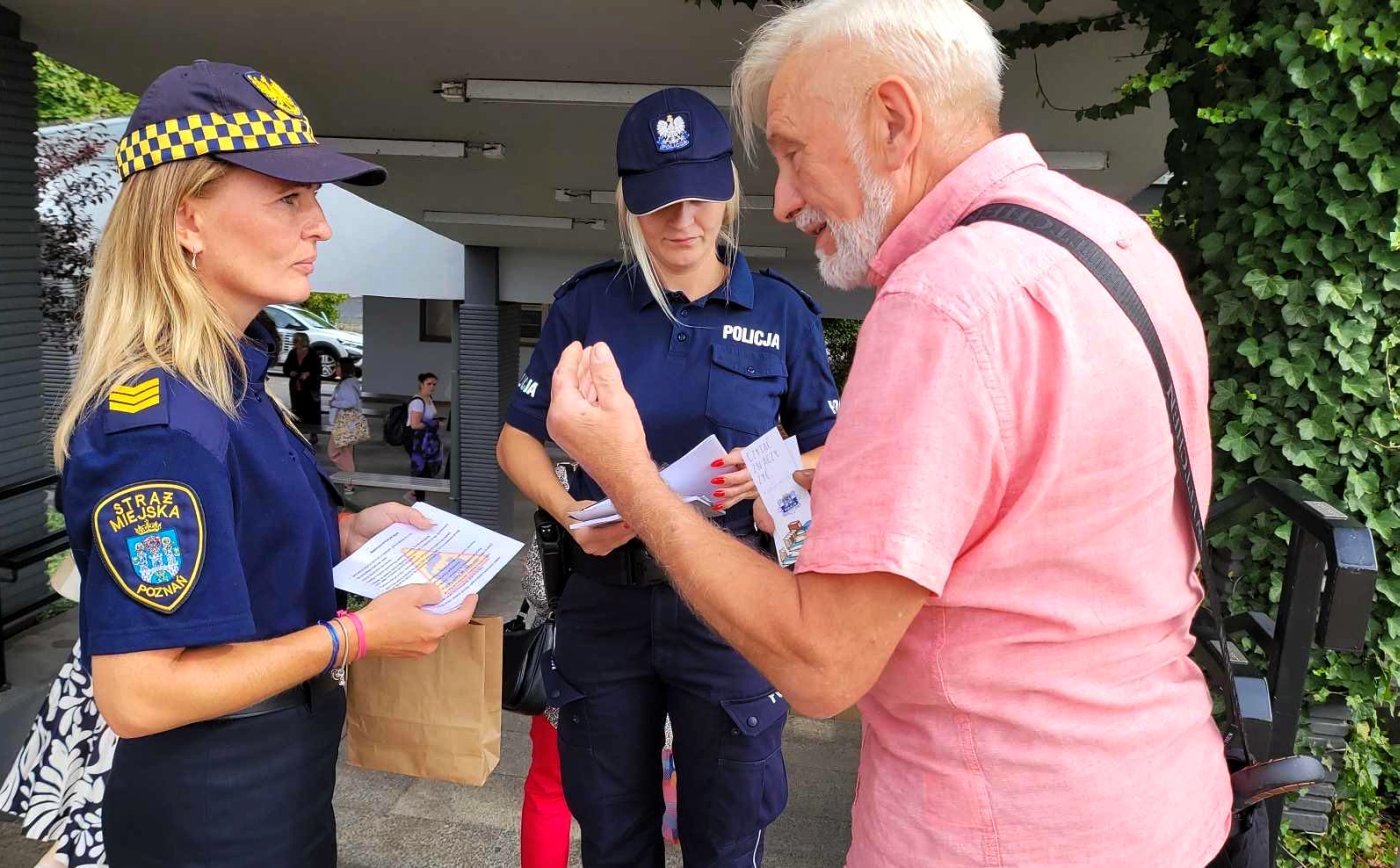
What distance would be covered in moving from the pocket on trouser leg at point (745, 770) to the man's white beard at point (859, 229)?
1.08 m

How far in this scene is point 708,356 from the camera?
2.11 m

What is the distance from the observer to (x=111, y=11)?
13.8 ft

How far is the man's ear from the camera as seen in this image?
108 centimetres

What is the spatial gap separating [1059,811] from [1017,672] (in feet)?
0.59

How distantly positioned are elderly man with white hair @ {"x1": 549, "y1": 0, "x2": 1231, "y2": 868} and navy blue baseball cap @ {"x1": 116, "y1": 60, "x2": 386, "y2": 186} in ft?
2.28

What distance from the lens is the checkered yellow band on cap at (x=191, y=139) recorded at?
1.39 m

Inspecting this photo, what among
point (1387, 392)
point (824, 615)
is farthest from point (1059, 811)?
point (1387, 392)

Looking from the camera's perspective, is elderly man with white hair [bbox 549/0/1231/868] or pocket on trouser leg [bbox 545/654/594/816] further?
pocket on trouser leg [bbox 545/654/594/816]

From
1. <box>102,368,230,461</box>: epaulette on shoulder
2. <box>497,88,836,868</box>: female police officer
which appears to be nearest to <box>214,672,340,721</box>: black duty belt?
<box>102,368,230,461</box>: epaulette on shoulder

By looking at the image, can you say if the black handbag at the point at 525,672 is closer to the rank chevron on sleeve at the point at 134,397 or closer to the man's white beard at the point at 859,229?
the rank chevron on sleeve at the point at 134,397

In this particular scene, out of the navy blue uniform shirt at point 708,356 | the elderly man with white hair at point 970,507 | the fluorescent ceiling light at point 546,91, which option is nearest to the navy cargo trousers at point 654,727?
the navy blue uniform shirt at point 708,356

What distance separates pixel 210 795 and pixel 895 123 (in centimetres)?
136

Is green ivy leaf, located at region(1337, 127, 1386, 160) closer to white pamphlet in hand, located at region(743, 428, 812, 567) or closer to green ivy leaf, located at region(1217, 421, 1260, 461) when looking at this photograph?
green ivy leaf, located at region(1217, 421, 1260, 461)

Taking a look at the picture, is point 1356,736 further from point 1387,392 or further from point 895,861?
point 895,861
